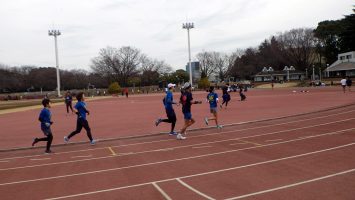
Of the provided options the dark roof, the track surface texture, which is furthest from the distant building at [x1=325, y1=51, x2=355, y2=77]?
the track surface texture

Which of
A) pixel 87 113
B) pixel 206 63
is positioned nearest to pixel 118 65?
pixel 206 63

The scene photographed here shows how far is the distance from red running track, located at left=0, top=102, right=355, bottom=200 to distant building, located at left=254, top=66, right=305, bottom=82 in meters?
89.1

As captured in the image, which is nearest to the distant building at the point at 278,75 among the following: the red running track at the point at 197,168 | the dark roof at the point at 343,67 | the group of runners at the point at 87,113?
the dark roof at the point at 343,67

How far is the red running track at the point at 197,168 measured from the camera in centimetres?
620

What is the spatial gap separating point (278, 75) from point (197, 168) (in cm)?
9905

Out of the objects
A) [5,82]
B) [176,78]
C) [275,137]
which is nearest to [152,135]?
[275,137]

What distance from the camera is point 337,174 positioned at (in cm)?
680

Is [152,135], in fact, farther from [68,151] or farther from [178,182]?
[178,182]

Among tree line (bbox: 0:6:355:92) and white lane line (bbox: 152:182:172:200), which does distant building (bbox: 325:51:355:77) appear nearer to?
tree line (bbox: 0:6:355:92)

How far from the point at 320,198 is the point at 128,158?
5140 millimetres

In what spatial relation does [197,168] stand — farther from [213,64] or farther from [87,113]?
[213,64]

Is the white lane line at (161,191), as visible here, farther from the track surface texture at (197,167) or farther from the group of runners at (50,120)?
the group of runners at (50,120)

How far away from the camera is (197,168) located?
782 cm

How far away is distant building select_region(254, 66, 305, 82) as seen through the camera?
98.5 meters
